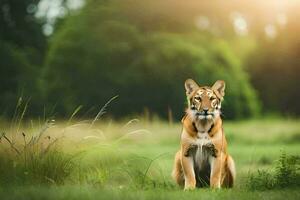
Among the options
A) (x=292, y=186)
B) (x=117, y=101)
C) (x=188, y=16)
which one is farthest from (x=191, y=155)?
(x=188, y=16)

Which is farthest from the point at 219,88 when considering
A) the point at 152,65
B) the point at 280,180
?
the point at 152,65

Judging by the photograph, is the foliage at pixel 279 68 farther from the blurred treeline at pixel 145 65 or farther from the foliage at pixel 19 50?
the foliage at pixel 19 50

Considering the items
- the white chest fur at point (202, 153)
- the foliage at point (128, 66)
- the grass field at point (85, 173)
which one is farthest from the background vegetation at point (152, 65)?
the white chest fur at point (202, 153)

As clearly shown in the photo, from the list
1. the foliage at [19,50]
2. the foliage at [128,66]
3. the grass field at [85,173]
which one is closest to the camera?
the grass field at [85,173]

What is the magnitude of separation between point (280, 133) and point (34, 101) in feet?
23.7

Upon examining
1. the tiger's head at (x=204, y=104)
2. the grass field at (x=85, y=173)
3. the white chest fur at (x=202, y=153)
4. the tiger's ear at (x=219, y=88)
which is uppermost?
the tiger's ear at (x=219, y=88)

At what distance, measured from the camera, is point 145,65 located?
65.1 feet

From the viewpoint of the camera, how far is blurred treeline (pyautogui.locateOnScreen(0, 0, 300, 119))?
62.8ft

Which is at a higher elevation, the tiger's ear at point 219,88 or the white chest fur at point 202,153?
the tiger's ear at point 219,88

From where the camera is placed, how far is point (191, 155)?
24.7 feet

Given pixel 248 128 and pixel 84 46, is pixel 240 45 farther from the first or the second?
pixel 248 128

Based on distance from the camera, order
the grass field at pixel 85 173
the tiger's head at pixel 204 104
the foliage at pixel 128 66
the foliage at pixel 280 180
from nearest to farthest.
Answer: the grass field at pixel 85 173 → the tiger's head at pixel 204 104 → the foliage at pixel 280 180 → the foliage at pixel 128 66

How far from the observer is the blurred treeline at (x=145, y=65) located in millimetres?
Result: 19156

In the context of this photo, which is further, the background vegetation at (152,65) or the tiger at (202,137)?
the background vegetation at (152,65)
